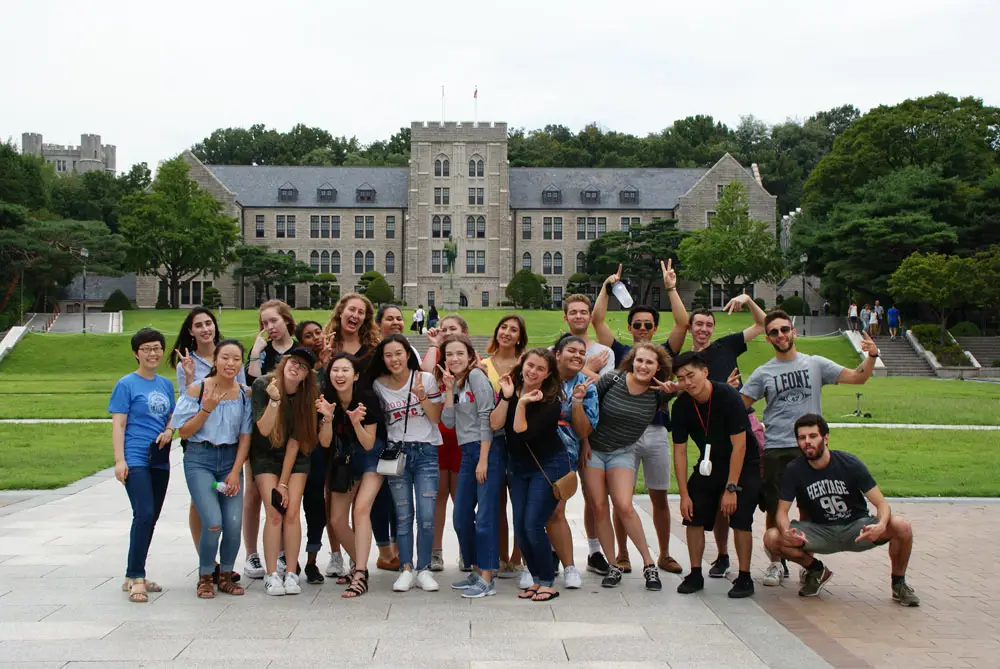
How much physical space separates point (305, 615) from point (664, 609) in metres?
2.36

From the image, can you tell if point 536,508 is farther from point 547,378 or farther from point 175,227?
point 175,227

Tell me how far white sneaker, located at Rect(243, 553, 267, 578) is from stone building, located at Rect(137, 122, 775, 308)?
213ft

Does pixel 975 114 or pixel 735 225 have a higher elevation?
pixel 975 114

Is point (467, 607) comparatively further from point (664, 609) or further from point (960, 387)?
point (960, 387)

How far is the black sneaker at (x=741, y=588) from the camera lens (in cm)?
711

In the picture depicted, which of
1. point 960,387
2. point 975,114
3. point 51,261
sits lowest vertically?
point 960,387

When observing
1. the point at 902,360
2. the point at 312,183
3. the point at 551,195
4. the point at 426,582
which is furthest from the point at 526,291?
the point at 426,582

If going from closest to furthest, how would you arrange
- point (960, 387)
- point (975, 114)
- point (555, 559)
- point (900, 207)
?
point (555, 559), point (960, 387), point (900, 207), point (975, 114)

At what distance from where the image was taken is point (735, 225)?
62.4 metres

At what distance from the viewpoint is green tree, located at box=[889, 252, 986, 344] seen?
4069 centimetres

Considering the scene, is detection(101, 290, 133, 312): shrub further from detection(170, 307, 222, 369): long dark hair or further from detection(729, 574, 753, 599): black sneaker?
detection(729, 574, 753, 599): black sneaker

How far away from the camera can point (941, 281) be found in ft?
134

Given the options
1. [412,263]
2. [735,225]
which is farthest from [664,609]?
[412,263]

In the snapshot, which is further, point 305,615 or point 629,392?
point 629,392
